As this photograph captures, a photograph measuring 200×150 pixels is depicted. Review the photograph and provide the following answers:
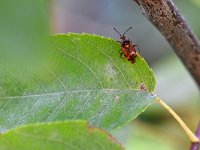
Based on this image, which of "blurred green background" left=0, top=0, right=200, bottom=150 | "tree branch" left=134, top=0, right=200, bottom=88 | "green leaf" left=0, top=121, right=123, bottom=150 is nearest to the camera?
"blurred green background" left=0, top=0, right=200, bottom=150

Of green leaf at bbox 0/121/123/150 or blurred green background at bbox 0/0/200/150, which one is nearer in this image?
blurred green background at bbox 0/0/200/150

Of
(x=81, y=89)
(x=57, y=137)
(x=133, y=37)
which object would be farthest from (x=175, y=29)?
(x=133, y=37)

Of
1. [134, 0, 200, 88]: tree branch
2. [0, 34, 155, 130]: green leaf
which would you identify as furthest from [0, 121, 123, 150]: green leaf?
[134, 0, 200, 88]: tree branch

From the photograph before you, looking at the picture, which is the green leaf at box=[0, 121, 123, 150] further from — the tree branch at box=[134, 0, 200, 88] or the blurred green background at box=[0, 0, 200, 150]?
the tree branch at box=[134, 0, 200, 88]

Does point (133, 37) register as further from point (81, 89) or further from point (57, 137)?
point (57, 137)

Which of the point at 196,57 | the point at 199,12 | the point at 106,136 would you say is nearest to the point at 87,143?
Result: the point at 106,136

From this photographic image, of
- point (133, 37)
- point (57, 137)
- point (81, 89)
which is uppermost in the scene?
point (133, 37)
